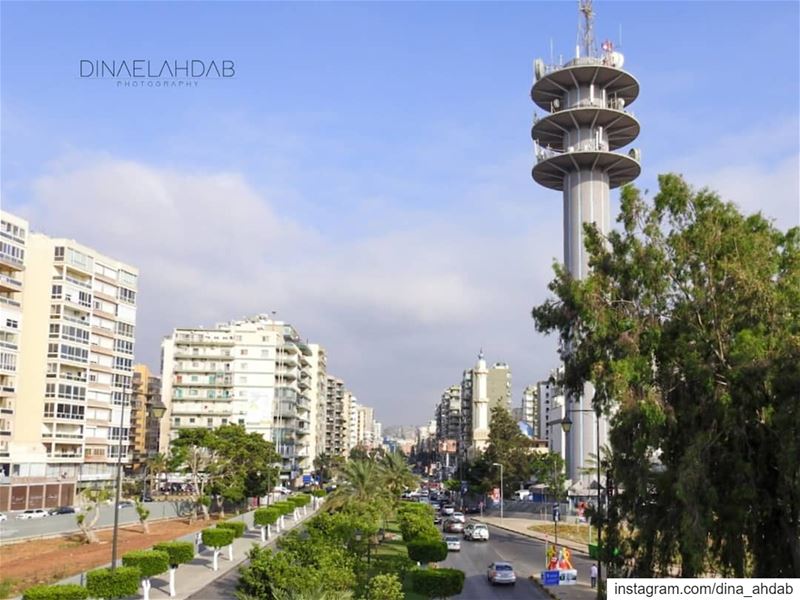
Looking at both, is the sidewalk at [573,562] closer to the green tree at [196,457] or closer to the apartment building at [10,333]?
the green tree at [196,457]

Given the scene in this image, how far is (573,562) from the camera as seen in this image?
48469mm

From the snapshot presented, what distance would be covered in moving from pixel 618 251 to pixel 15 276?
70125 mm

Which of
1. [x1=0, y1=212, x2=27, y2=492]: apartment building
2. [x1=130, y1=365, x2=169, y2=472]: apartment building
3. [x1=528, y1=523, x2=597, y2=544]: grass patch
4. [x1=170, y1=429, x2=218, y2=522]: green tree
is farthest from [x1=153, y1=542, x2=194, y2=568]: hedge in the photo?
[x1=130, y1=365, x2=169, y2=472]: apartment building

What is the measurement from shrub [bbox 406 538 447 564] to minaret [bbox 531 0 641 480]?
40.5 metres

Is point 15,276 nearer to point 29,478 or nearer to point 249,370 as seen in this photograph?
point 29,478

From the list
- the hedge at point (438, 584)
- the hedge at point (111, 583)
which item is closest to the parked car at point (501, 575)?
the hedge at point (438, 584)

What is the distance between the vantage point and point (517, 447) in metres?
107

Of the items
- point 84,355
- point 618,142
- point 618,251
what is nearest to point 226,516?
point 84,355

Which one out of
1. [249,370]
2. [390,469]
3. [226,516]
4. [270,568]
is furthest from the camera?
[249,370]

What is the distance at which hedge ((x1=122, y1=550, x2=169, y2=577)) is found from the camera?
31328 mm

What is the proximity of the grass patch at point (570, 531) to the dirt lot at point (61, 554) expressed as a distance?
1169 inches

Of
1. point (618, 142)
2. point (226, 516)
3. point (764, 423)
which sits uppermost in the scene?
point (618, 142)

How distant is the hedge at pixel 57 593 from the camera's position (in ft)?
81.3

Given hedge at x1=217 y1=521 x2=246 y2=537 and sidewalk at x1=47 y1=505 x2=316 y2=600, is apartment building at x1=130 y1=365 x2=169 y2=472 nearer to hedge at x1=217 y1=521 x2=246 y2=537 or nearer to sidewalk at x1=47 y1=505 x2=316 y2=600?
sidewalk at x1=47 y1=505 x2=316 y2=600
